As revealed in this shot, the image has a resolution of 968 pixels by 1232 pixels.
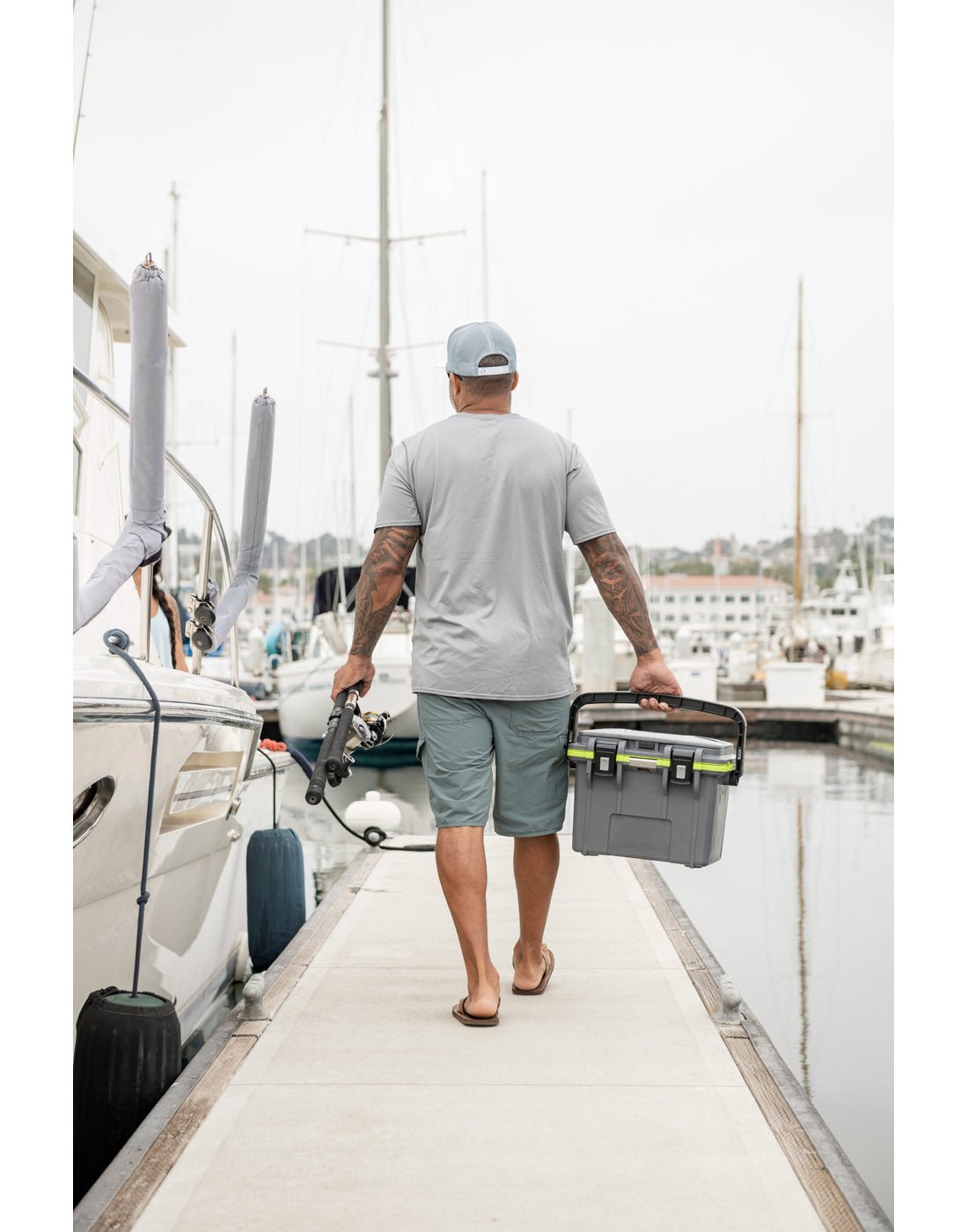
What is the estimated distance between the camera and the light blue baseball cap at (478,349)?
3.83 m

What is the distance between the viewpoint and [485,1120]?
10.1 feet

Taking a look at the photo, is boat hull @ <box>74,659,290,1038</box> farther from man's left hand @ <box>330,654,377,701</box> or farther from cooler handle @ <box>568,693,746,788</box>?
cooler handle @ <box>568,693,746,788</box>

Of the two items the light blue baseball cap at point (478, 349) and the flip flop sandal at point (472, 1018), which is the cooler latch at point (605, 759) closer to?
the flip flop sandal at point (472, 1018)

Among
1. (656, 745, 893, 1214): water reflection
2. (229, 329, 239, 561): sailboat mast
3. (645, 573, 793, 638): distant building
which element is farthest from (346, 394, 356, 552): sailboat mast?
(645, 573, 793, 638): distant building

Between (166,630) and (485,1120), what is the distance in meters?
3.23

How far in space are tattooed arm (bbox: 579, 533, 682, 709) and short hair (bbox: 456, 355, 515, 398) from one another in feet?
1.73

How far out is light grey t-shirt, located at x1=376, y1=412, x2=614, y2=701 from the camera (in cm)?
377

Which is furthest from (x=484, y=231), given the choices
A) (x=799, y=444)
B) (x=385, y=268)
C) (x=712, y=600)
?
(x=712, y=600)

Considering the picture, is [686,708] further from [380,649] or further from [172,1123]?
[380,649]

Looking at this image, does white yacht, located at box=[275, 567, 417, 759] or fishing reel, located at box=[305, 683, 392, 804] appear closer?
fishing reel, located at box=[305, 683, 392, 804]

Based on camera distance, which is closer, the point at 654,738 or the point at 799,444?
the point at 654,738
